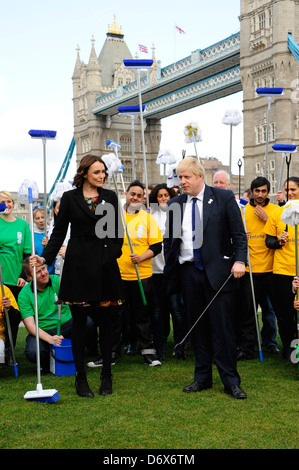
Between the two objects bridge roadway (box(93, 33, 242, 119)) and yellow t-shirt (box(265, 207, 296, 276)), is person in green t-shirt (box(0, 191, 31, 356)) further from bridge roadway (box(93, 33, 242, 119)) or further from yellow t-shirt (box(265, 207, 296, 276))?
bridge roadway (box(93, 33, 242, 119))

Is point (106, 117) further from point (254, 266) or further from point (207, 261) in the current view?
point (207, 261)

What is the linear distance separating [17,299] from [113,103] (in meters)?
50.9

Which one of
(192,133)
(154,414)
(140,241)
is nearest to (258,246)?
(140,241)

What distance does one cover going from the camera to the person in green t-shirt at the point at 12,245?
18.2 feet

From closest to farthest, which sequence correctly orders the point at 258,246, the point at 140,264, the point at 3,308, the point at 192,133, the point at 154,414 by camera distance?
the point at 154,414, the point at 3,308, the point at 140,264, the point at 258,246, the point at 192,133

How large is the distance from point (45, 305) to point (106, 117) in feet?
187

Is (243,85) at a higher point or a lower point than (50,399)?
higher

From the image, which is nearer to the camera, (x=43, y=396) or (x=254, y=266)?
(x=43, y=396)

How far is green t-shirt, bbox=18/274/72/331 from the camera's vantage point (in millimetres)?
5109

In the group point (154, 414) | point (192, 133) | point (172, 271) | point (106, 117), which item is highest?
point (106, 117)

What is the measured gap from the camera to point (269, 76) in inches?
1312

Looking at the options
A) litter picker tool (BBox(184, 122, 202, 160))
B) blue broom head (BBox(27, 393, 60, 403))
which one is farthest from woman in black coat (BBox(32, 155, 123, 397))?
litter picker tool (BBox(184, 122, 202, 160))

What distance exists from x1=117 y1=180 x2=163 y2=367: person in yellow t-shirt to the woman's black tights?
45.6 inches

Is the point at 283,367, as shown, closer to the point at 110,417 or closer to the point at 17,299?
the point at 110,417
